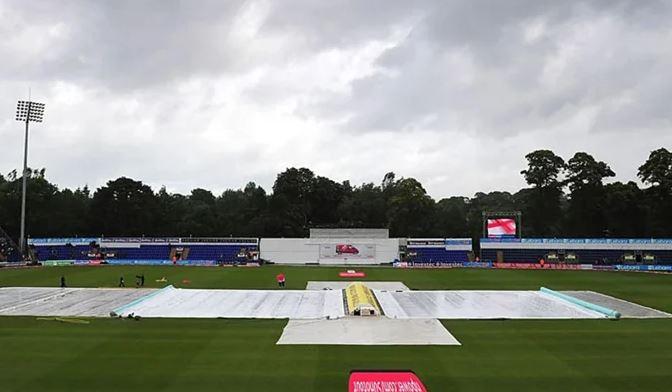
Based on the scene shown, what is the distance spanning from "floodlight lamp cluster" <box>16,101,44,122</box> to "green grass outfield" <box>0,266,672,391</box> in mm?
47111

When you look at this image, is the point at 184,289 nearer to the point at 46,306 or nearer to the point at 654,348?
Answer: the point at 46,306

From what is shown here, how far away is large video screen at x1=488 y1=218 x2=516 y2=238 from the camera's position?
68.8 meters

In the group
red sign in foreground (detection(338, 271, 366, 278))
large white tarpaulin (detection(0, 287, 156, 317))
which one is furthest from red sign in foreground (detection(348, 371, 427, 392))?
red sign in foreground (detection(338, 271, 366, 278))

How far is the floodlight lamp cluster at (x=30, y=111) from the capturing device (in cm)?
6438

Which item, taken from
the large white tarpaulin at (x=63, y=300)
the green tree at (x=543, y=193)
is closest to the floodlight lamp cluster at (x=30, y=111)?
the large white tarpaulin at (x=63, y=300)

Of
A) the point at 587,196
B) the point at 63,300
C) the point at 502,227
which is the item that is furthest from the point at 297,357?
the point at 587,196

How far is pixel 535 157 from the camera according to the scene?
86.1m

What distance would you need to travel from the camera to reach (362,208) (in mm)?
104562

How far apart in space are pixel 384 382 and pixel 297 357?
4.05 m

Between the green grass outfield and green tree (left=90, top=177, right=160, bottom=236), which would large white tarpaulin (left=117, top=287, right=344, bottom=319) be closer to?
the green grass outfield

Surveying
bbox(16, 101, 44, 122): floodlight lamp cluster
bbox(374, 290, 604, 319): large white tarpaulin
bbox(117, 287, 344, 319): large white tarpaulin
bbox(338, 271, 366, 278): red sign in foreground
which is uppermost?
bbox(16, 101, 44, 122): floodlight lamp cluster

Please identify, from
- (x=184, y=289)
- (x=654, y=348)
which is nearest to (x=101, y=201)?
(x=184, y=289)

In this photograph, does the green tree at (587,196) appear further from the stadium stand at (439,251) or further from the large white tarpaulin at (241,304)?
the large white tarpaulin at (241,304)

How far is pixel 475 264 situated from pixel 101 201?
63.0m
